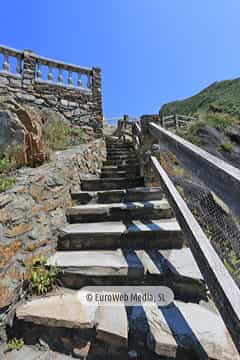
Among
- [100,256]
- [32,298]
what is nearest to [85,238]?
[100,256]

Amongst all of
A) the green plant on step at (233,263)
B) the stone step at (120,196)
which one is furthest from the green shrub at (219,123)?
the green plant on step at (233,263)

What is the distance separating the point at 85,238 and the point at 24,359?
0.92m

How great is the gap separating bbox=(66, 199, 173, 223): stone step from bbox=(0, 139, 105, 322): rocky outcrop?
0.17 m

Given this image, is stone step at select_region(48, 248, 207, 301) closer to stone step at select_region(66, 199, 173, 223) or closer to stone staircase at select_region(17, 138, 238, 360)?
stone staircase at select_region(17, 138, 238, 360)

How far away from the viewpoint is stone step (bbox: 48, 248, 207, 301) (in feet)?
4.29

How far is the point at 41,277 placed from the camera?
1.43m

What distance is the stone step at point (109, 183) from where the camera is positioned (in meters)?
3.01

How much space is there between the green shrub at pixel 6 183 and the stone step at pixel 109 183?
140cm

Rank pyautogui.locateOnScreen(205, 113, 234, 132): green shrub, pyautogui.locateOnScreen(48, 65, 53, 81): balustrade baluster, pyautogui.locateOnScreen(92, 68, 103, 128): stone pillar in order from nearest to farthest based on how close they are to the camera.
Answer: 1. pyautogui.locateOnScreen(48, 65, 53, 81): balustrade baluster
2. pyautogui.locateOnScreen(92, 68, 103, 128): stone pillar
3. pyautogui.locateOnScreen(205, 113, 234, 132): green shrub

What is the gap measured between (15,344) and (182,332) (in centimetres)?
97

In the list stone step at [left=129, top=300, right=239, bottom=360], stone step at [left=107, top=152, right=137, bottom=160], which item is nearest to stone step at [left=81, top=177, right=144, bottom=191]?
stone step at [left=107, top=152, right=137, bottom=160]

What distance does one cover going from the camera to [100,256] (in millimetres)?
1644

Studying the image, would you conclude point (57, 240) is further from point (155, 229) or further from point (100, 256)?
point (155, 229)

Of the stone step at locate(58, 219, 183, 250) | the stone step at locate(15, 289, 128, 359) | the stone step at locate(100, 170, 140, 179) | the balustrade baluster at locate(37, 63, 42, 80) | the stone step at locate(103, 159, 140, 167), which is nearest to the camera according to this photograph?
the stone step at locate(15, 289, 128, 359)
